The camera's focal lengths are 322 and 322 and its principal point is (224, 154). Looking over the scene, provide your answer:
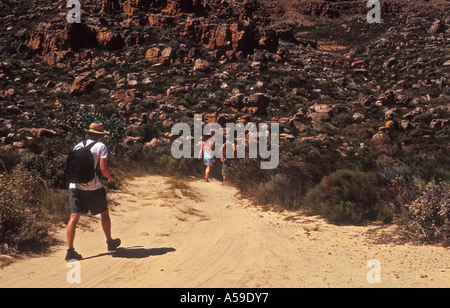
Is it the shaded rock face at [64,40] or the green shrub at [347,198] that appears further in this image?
the shaded rock face at [64,40]

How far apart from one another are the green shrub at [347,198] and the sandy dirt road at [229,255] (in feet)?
0.98

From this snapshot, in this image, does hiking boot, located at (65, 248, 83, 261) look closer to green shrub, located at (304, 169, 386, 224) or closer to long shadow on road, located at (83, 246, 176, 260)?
long shadow on road, located at (83, 246, 176, 260)

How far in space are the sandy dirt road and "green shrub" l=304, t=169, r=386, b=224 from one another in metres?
0.30

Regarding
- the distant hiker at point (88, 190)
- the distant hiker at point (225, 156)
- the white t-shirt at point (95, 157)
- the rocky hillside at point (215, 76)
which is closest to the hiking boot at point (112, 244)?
the distant hiker at point (88, 190)

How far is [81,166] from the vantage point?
14.1 ft

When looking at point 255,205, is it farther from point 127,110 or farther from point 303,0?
point 303,0

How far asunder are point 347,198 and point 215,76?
20.8 meters

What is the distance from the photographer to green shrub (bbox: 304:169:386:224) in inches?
246

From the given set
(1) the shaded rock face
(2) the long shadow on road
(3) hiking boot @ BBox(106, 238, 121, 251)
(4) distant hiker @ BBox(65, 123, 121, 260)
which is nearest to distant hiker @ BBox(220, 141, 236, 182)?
(2) the long shadow on road

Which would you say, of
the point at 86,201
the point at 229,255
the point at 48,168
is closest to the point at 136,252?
the point at 86,201

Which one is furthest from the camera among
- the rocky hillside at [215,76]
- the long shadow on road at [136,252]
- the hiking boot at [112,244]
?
the rocky hillside at [215,76]

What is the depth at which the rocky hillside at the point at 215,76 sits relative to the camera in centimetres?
1803

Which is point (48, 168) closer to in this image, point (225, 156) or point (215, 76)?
point (225, 156)

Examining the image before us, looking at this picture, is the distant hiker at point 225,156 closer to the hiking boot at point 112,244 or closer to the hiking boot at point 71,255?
the hiking boot at point 112,244
